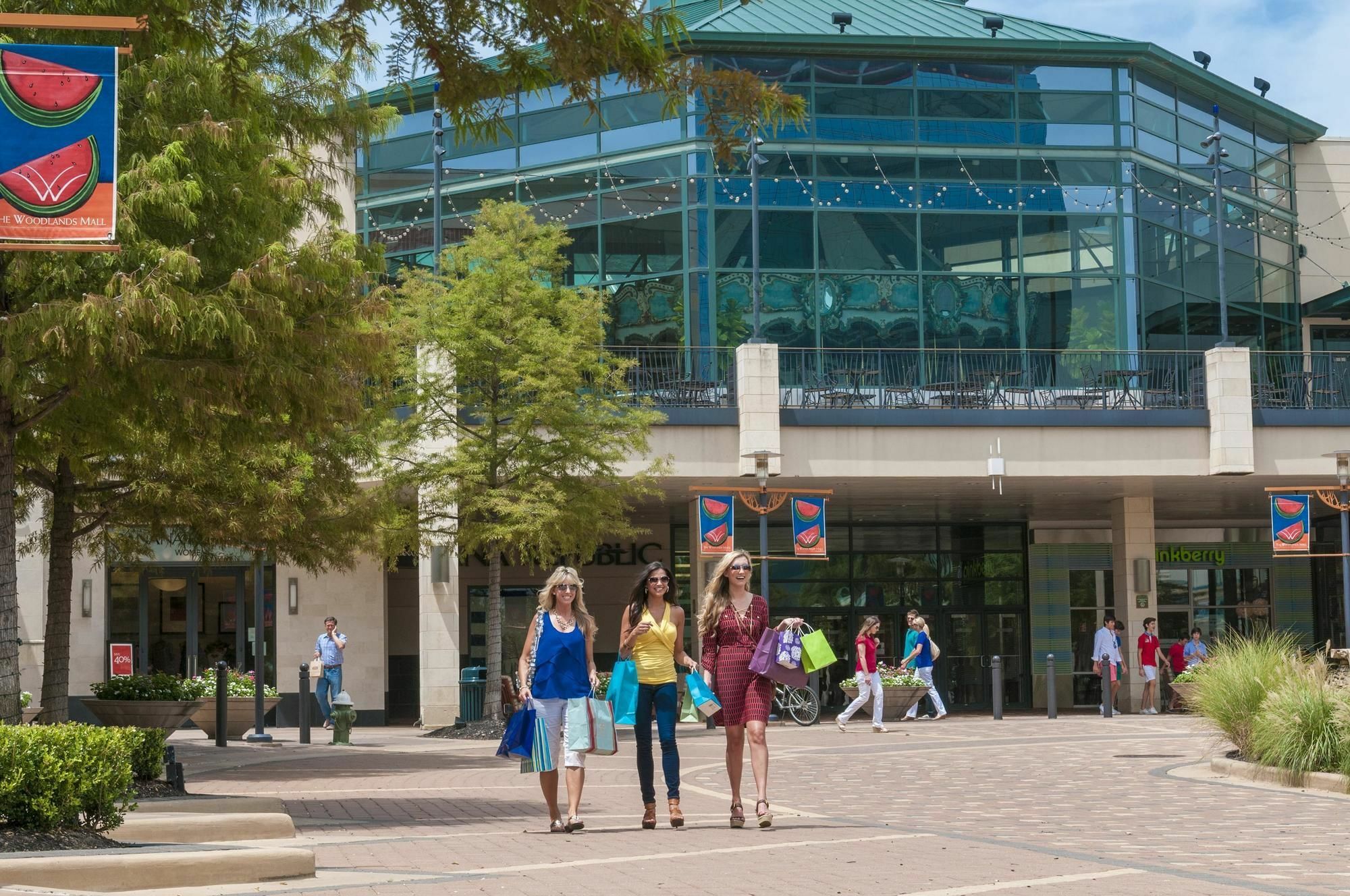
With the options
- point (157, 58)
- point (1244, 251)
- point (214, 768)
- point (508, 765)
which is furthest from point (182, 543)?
point (1244, 251)

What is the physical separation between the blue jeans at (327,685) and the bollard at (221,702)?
5232mm

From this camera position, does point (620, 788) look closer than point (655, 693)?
No

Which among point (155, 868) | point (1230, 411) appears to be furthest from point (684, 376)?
point (155, 868)

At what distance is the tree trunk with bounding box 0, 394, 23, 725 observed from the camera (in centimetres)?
1095

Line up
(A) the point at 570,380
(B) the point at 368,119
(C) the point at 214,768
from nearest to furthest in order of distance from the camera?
(B) the point at 368,119 < (C) the point at 214,768 < (A) the point at 570,380

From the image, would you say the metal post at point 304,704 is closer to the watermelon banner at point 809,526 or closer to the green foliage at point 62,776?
the watermelon banner at point 809,526

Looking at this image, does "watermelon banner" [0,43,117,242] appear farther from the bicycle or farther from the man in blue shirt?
the bicycle

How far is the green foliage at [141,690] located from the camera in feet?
66.5

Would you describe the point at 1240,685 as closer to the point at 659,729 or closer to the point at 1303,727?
the point at 1303,727

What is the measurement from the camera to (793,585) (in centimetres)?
3538

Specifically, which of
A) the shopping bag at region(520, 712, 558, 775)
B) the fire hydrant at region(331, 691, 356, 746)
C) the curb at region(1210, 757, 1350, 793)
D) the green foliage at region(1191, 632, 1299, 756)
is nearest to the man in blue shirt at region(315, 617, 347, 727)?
the fire hydrant at region(331, 691, 356, 746)

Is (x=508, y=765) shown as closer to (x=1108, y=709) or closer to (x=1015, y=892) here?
(x=1015, y=892)

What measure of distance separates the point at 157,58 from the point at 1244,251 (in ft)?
90.4

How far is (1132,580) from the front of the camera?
106 ft
